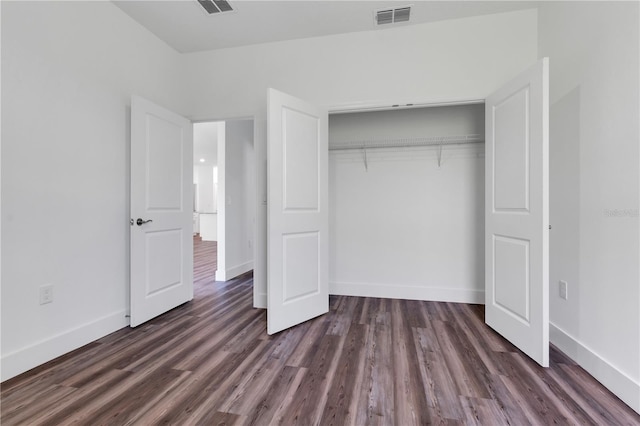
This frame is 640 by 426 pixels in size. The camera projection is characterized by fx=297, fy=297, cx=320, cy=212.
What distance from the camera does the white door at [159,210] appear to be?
2.54 metres

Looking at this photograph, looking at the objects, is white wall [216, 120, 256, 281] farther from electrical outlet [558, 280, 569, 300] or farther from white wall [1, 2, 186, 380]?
electrical outlet [558, 280, 569, 300]

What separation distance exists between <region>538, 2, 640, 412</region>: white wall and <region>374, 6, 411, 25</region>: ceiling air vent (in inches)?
43.7

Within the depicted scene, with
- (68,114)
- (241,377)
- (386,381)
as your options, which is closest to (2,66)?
(68,114)

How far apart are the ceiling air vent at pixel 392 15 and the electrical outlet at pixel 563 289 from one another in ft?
8.17

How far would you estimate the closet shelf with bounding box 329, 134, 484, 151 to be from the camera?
10.1 ft

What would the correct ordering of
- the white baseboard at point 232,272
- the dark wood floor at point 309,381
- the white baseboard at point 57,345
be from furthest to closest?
the white baseboard at point 232,272 < the white baseboard at point 57,345 < the dark wood floor at point 309,381

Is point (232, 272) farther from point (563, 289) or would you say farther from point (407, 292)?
point (563, 289)

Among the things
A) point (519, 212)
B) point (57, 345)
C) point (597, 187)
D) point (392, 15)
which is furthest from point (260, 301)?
point (392, 15)

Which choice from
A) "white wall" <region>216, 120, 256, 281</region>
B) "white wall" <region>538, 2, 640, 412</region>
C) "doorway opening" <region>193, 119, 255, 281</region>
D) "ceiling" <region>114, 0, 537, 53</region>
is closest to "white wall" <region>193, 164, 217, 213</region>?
"doorway opening" <region>193, 119, 255, 281</region>

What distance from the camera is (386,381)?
172cm

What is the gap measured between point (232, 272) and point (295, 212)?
2.22 m

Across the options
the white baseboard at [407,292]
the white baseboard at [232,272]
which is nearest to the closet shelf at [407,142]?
the white baseboard at [407,292]

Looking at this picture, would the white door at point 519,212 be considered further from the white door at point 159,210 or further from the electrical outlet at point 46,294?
the electrical outlet at point 46,294

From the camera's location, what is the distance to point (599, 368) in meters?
1.72
